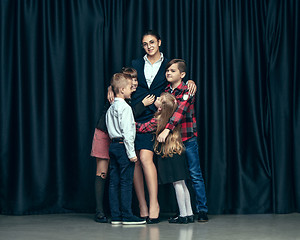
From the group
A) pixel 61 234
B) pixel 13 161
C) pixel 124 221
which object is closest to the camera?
pixel 61 234

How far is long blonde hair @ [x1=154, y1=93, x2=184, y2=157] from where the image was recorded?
10.9 feet

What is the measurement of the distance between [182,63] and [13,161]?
1693 mm

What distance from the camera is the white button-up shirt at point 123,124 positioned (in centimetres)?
324

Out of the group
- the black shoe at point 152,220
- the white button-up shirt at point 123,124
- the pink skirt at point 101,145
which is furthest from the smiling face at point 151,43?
the black shoe at point 152,220

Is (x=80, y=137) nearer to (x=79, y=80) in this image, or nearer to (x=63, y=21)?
(x=79, y=80)

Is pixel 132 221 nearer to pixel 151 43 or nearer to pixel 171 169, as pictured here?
pixel 171 169

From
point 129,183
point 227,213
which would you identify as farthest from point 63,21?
point 227,213

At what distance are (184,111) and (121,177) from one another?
0.69 m

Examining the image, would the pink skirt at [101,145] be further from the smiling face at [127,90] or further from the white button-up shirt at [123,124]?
the smiling face at [127,90]

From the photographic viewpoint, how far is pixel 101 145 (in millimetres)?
3543

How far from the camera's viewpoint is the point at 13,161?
385 cm

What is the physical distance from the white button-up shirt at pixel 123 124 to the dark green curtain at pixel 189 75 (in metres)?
0.62

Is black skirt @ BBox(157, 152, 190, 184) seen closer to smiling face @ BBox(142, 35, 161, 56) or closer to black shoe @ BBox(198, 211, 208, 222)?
black shoe @ BBox(198, 211, 208, 222)

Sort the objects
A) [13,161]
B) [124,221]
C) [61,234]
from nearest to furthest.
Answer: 1. [61,234]
2. [124,221]
3. [13,161]
